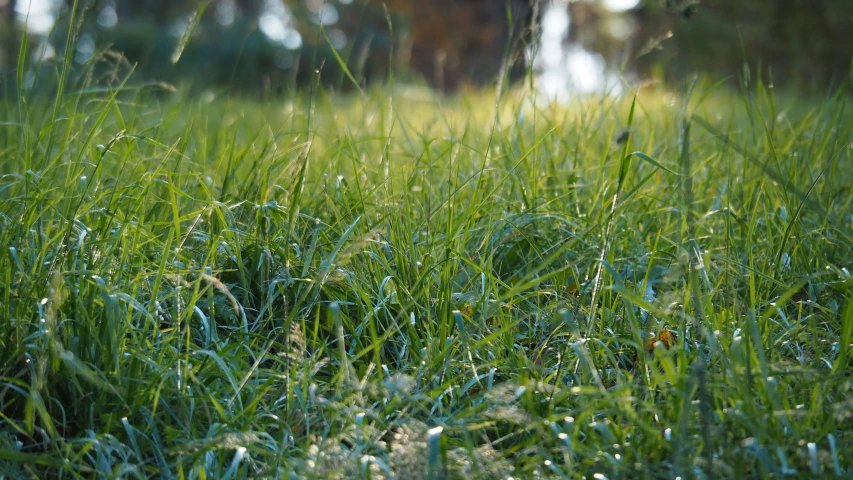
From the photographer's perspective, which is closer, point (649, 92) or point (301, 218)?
point (301, 218)

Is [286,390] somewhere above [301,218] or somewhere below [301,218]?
below

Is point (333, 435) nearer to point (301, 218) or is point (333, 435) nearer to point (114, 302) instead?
point (114, 302)

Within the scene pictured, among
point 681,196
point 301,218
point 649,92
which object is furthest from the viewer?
point 649,92

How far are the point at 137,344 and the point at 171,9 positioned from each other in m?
18.0

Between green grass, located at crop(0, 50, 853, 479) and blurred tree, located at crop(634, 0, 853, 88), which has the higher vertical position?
blurred tree, located at crop(634, 0, 853, 88)

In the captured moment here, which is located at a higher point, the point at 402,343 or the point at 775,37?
the point at 775,37

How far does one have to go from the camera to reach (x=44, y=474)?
1.52 metres

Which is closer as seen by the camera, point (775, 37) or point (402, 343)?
point (402, 343)

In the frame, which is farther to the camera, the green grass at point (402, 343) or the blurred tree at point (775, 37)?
the blurred tree at point (775, 37)

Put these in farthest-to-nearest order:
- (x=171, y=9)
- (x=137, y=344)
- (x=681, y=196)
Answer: (x=171, y=9) < (x=681, y=196) < (x=137, y=344)

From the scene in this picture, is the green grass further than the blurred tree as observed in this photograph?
No

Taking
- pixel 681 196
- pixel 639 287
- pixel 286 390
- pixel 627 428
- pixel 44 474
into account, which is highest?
pixel 681 196

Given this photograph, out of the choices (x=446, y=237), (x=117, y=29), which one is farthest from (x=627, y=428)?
(x=117, y=29)

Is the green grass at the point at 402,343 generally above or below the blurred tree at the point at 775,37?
below
